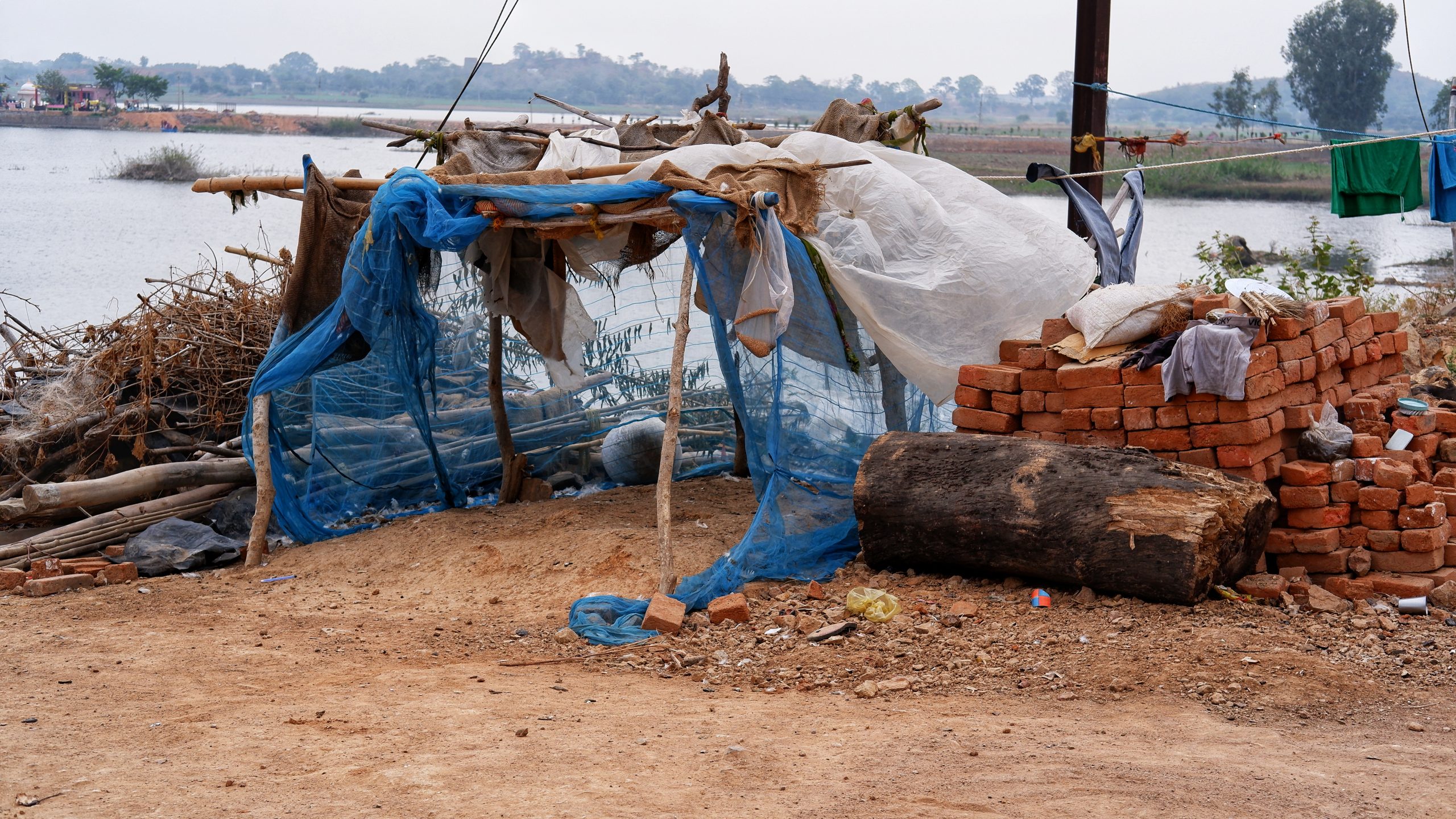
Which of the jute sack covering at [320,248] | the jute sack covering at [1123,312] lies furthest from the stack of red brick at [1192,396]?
the jute sack covering at [320,248]

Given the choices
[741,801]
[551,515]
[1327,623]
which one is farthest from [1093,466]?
[551,515]

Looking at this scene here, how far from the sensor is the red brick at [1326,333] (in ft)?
16.5

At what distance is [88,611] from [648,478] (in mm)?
3226

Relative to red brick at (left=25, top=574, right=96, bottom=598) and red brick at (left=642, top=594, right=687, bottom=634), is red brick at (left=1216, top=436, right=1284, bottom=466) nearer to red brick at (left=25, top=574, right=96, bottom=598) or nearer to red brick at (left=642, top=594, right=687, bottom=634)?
red brick at (left=642, top=594, right=687, bottom=634)

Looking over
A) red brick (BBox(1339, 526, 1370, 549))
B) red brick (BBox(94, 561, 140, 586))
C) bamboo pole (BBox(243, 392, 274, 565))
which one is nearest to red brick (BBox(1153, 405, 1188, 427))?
red brick (BBox(1339, 526, 1370, 549))

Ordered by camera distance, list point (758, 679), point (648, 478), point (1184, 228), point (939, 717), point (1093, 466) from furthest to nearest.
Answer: point (1184, 228) → point (648, 478) → point (1093, 466) → point (758, 679) → point (939, 717)

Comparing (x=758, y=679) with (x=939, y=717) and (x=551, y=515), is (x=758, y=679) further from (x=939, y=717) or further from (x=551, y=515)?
(x=551, y=515)

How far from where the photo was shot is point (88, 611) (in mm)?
5414

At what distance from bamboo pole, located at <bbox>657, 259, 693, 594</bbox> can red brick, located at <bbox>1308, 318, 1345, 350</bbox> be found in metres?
2.77

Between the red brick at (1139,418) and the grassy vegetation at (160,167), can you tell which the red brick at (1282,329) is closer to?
the red brick at (1139,418)

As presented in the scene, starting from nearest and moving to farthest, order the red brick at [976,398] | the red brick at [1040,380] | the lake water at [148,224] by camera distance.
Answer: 1. the red brick at [1040,380]
2. the red brick at [976,398]
3. the lake water at [148,224]

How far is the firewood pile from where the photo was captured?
702cm

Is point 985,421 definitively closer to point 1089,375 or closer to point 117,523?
point 1089,375

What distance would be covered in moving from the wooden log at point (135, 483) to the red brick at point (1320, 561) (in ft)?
19.5
